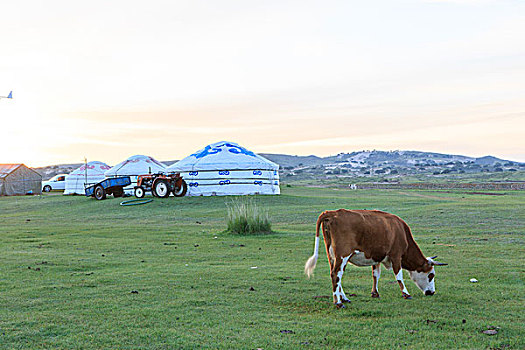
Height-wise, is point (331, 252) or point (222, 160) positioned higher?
point (222, 160)

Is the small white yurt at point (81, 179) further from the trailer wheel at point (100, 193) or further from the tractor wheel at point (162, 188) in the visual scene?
the tractor wheel at point (162, 188)

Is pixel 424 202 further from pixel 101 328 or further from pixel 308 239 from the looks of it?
pixel 101 328

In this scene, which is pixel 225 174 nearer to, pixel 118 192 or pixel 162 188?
pixel 162 188

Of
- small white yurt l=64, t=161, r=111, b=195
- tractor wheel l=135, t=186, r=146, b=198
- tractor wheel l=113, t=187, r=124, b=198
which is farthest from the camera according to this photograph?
small white yurt l=64, t=161, r=111, b=195

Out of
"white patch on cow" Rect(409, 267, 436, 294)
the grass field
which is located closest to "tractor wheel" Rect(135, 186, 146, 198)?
the grass field

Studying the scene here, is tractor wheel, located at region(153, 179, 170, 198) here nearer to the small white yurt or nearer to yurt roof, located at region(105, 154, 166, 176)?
yurt roof, located at region(105, 154, 166, 176)

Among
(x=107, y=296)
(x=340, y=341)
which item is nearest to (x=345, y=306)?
(x=340, y=341)

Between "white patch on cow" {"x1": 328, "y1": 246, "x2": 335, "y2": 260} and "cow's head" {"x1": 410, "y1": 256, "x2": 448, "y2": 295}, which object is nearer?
"white patch on cow" {"x1": 328, "y1": 246, "x2": 335, "y2": 260}

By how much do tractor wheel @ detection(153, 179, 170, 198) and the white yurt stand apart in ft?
27.7

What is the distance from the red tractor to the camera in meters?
34.2

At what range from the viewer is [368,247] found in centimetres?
764

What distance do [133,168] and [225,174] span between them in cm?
1232

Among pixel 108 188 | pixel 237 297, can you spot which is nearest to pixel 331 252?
pixel 237 297

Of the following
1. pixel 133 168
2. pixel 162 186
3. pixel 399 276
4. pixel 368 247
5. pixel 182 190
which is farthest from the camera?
pixel 133 168
